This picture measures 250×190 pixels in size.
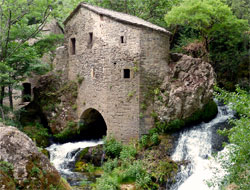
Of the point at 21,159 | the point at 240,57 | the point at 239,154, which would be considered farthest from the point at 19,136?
the point at 240,57

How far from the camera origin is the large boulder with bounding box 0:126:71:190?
6293 millimetres

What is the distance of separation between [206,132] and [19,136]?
357 inches

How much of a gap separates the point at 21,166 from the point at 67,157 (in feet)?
27.7

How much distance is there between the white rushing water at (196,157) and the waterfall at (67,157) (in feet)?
14.3

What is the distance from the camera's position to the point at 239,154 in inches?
265

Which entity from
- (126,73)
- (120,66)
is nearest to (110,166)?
(126,73)

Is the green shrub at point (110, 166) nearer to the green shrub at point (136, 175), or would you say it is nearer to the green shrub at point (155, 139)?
the green shrub at point (136, 175)

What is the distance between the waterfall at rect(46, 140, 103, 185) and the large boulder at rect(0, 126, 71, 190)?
5.59 metres

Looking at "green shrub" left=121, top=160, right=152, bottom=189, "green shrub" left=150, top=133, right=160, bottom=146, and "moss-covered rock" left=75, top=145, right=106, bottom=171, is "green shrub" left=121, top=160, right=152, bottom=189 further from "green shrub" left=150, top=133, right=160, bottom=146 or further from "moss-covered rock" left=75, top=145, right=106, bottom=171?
"moss-covered rock" left=75, top=145, right=106, bottom=171

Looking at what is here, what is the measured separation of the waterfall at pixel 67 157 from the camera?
12992 millimetres

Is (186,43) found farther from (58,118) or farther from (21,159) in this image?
(21,159)

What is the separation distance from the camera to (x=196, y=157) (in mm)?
12211

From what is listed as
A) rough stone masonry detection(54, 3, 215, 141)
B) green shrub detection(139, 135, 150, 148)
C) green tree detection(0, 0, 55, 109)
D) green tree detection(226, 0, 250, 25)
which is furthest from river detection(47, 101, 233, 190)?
green tree detection(226, 0, 250, 25)

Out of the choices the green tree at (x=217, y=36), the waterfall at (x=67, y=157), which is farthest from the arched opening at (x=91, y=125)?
the green tree at (x=217, y=36)
